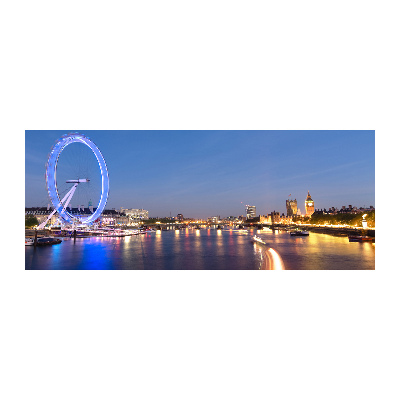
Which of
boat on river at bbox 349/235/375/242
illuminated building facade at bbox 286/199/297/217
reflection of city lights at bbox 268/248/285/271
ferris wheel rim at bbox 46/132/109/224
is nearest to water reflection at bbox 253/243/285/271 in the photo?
reflection of city lights at bbox 268/248/285/271

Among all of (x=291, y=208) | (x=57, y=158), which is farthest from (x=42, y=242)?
(x=291, y=208)

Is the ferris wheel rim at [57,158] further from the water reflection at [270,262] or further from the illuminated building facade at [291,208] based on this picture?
the illuminated building facade at [291,208]

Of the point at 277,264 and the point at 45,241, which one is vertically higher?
the point at 277,264

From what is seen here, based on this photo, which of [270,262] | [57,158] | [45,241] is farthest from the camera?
[45,241]

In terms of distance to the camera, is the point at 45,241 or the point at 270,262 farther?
the point at 45,241

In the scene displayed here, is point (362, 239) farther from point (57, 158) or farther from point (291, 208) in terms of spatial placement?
point (291, 208)

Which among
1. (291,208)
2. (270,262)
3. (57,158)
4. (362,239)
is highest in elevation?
(57,158)
